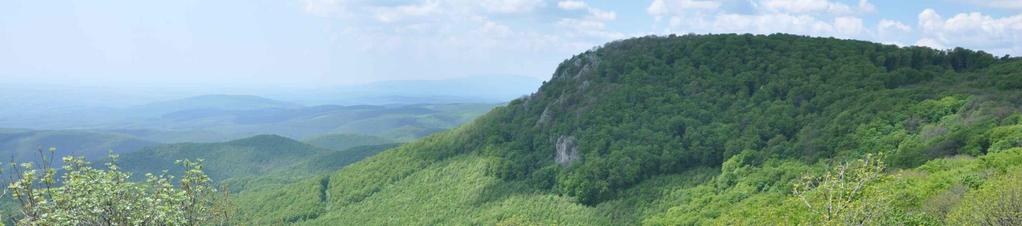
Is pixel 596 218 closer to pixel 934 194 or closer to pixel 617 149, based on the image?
pixel 617 149

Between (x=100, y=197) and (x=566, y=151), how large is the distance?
9944 cm

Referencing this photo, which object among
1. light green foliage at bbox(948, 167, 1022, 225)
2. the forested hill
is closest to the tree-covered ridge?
the forested hill

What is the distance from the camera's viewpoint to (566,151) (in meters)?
120

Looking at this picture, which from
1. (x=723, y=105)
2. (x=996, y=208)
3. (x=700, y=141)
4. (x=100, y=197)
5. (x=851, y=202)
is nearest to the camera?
(x=100, y=197)

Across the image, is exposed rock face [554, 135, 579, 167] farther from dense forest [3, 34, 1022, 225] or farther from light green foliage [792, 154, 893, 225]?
light green foliage [792, 154, 893, 225]

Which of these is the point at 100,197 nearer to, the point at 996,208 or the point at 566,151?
the point at 996,208

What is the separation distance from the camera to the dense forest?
52.1 meters

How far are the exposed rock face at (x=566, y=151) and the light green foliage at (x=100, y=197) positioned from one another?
93.2 m

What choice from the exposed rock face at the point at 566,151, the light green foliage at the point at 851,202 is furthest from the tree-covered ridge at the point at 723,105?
the light green foliage at the point at 851,202

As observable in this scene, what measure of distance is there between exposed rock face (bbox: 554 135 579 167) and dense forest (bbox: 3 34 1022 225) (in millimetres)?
839

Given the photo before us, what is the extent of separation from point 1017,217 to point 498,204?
292 ft

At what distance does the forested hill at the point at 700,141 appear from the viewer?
221 ft

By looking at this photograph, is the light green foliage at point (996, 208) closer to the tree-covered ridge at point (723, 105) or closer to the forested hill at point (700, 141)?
the forested hill at point (700, 141)

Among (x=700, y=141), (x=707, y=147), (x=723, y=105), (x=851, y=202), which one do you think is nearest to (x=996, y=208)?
(x=851, y=202)
